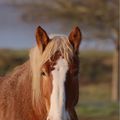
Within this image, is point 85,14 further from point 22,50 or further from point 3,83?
point 3,83

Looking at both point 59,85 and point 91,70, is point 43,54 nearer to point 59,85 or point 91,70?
point 59,85

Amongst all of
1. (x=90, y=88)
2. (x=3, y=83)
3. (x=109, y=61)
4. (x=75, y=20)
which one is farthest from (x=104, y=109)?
(x=3, y=83)

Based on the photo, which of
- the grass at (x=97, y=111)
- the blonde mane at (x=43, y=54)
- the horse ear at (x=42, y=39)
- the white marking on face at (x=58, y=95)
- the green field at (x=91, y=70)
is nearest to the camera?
the white marking on face at (x=58, y=95)

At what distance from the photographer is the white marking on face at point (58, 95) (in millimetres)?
3793

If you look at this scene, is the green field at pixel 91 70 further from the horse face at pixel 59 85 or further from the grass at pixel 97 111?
the horse face at pixel 59 85

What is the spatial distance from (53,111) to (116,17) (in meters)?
15.0

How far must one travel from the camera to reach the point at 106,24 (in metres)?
18.4

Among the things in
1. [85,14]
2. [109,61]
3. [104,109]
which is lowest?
[104,109]

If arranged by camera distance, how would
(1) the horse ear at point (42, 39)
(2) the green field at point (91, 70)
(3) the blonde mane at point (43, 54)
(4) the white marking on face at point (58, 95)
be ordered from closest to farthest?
(4) the white marking on face at point (58, 95) → (3) the blonde mane at point (43, 54) → (1) the horse ear at point (42, 39) → (2) the green field at point (91, 70)

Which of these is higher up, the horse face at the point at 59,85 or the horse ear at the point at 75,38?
the horse ear at the point at 75,38

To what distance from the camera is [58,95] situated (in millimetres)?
3842

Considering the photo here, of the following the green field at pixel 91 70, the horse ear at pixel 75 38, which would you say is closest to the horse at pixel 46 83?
the horse ear at pixel 75 38

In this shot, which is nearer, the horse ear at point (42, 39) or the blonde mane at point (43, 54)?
the blonde mane at point (43, 54)

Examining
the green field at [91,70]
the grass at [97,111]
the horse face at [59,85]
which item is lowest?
the grass at [97,111]
